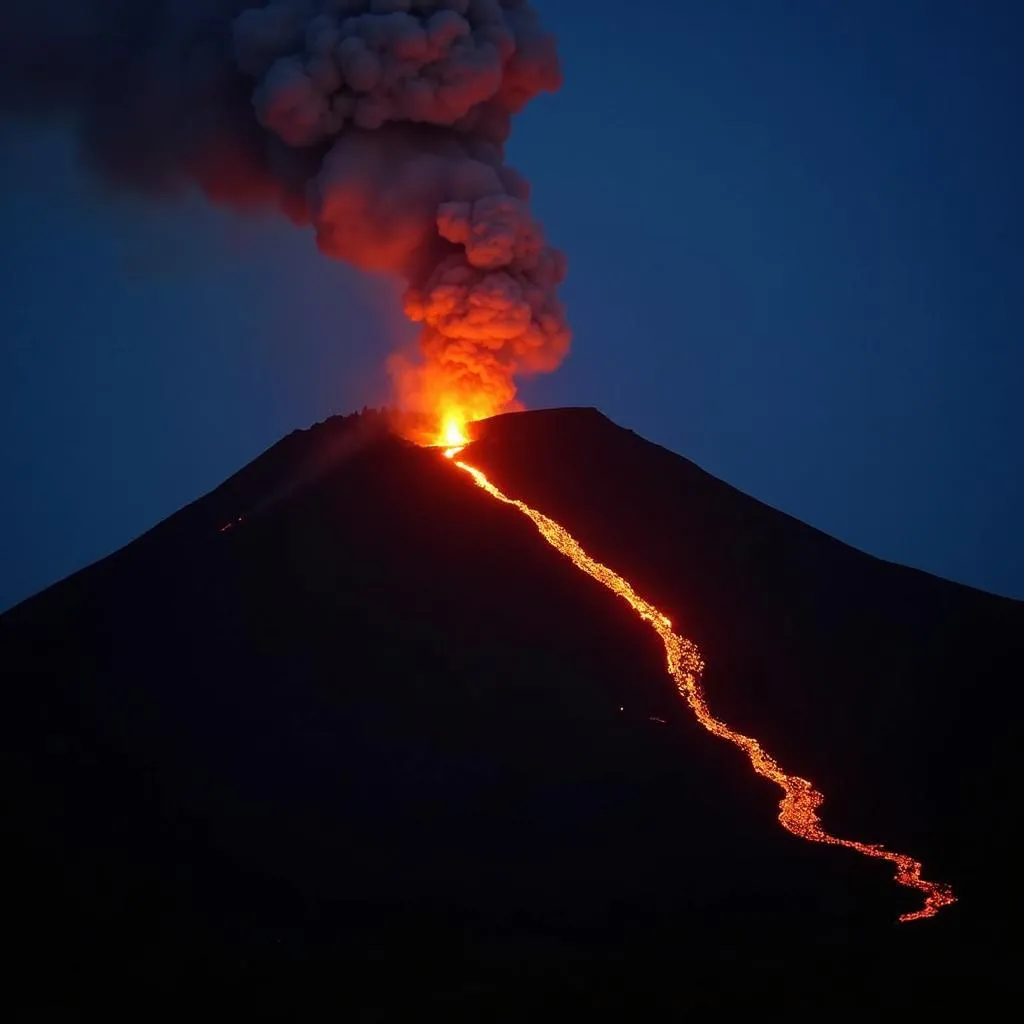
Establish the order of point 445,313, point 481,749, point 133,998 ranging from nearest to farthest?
point 133,998, point 481,749, point 445,313

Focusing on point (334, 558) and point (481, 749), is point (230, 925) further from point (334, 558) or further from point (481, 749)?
point (334, 558)

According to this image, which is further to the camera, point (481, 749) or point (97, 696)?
point (97, 696)

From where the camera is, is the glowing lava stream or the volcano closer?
the volcano

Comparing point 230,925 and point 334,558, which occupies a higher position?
point 334,558

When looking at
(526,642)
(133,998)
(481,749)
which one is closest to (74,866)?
(133,998)

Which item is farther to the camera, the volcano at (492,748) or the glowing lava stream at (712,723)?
the glowing lava stream at (712,723)
